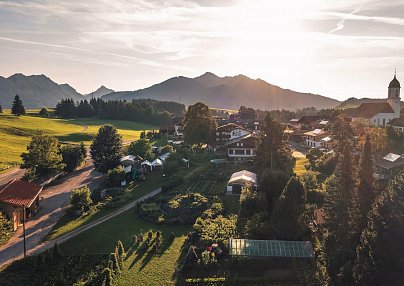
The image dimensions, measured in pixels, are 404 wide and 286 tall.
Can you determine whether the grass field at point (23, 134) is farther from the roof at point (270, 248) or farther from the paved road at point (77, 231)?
the roof at point (270, 248)

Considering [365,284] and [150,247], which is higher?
[365,284]

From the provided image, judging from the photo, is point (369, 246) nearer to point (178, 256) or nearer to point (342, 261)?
point (342, 261)

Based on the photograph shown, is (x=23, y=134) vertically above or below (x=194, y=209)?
above

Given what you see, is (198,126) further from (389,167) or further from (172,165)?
(389,167)

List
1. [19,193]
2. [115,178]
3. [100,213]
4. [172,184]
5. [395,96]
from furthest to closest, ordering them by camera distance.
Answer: [395,96] → [115,178] → [172,184] → [100,213] → [19,193]

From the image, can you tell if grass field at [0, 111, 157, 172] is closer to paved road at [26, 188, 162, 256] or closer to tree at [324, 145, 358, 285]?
paved road at [26, 188, 162, 256]

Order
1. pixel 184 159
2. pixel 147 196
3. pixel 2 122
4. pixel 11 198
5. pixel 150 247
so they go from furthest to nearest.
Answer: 1. pixel 2 122
2. pixel 184 159
3. pixel 147 196
4. pixel 11 198
5. pixel 150 247

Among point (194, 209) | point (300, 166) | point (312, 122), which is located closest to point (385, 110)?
point (312, 122)

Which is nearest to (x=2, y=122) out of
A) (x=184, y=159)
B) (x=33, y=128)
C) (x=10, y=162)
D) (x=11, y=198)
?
(x=33, y=128)
